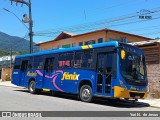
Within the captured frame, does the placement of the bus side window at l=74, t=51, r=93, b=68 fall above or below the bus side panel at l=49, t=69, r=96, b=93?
above

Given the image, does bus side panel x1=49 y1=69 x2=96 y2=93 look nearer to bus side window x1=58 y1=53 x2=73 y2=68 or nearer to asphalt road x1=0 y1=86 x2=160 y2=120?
bus side window x1=58 y1=53 x2=73 y2=68

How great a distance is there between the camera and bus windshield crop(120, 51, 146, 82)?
52.5 feet

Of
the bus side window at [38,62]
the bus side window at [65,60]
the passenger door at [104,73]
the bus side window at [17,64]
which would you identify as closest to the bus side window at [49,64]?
the bus side window at [38,62]

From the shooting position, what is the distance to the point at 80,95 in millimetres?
18062

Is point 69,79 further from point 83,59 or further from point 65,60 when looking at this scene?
point 83,59

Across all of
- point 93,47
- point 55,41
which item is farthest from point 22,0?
point 93,47

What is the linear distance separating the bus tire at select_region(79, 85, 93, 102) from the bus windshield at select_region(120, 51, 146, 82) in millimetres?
2286

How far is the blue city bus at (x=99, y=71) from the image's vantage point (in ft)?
52.1

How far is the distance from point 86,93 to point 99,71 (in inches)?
60.8

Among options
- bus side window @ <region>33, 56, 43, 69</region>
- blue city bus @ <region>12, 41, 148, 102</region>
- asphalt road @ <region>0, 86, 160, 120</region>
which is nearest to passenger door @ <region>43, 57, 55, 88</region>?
blue city bus @ <region>12, 41, 148, 102</region>

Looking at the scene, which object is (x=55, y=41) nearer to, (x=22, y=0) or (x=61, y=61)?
(x=22, y=0)

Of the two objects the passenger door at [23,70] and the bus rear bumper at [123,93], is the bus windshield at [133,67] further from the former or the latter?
the passenger door at [23,70]

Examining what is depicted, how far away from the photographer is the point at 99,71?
16828 mm

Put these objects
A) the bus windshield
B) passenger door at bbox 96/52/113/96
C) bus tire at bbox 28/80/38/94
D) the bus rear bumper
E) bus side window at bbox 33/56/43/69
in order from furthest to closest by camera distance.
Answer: bus tire at bbox 28/80/38/94
bus side window at bbox 33/56/43/69
passenger door at bbox 96/52/113/96
the bus windshield
the bus rear bumper
